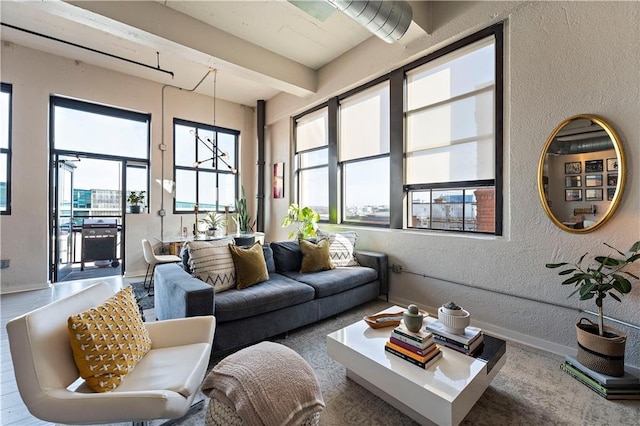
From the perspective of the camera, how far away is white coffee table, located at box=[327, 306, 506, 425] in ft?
4.26

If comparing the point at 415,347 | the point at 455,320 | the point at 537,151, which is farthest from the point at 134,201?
the point at 537,151

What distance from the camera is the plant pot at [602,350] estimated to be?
1.75 m

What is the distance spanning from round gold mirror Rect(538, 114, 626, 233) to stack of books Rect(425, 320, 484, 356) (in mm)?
1362

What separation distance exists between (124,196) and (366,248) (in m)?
4.49

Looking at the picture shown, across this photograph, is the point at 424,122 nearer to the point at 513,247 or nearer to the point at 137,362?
the point at 513,247

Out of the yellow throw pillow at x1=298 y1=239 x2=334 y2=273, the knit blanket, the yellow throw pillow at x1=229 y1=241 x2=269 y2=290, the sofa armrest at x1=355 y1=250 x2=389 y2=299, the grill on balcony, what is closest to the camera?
the knit blanket

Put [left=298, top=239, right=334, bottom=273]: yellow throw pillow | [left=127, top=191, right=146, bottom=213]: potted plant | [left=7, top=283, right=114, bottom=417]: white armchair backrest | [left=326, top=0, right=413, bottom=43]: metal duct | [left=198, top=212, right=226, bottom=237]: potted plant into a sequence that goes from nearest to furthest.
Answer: [left=7, top=283, right=114, bottom=417]: white armchair backrest → [left=326, top=0, right=413, bottom=43]: metal duct → [left=298, top=239, right=334, bottom=273]: yellow throw pillow → [left=127, top=191, right=146, bottom=213]: potted plant → [left=198, top=212, right=226, bottom=237]: potted plant

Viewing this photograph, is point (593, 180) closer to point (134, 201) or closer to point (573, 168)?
point (573, 168)

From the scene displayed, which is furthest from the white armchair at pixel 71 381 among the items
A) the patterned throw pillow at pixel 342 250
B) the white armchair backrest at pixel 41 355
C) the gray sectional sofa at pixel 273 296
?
the patterned throw pillow at pixel 342 250

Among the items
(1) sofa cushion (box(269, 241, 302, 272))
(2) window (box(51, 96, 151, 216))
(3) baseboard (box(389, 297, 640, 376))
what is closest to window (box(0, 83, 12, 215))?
(2) window (box(51, 96, 151, 216))

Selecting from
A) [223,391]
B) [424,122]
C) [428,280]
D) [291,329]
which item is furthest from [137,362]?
[424,122]

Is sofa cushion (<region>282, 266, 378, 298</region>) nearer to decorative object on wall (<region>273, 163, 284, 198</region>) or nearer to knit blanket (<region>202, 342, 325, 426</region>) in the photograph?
knit blanket (<region>202, 342, 325, 426</region>)

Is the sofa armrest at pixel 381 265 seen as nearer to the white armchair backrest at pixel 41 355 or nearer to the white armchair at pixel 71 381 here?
the white armchair at pixel 71 381

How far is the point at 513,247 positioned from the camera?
2498mm
